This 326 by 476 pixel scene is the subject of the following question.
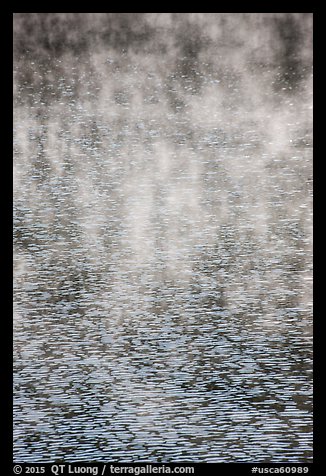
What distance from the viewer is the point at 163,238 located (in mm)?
8930

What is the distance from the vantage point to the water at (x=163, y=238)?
22.2ft

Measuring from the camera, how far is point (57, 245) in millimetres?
8766

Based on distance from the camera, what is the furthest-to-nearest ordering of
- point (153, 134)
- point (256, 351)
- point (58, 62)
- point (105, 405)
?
point (58, 62), point (153, 134), point (256, 351), point (105, 405)

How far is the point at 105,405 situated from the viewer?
685 centimetres

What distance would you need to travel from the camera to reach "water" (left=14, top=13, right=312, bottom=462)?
22.2 ft

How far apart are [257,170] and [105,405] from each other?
375 centimetres

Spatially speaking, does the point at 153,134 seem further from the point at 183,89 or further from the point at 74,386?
the point at 74,386
